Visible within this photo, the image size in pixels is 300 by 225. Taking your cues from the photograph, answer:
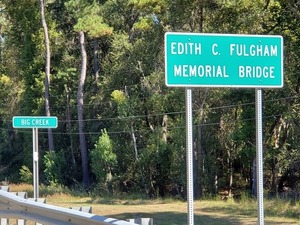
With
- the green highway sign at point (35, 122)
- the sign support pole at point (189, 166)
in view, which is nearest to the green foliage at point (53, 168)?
the green highway sign at point (35, 122)

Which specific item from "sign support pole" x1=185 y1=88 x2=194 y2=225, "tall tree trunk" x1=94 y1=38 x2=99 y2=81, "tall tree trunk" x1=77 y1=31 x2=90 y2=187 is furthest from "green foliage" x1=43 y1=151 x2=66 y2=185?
"sign support pole" x1=185 y1=88 x2=194 y2=225

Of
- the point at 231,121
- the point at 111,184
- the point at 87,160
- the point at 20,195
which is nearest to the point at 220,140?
the point at 231,121

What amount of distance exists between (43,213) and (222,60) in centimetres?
454

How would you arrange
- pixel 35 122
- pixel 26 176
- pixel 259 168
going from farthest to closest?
pixel 26 176, pixel 35 122, pixel 259 168

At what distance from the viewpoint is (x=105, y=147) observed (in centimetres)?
4516

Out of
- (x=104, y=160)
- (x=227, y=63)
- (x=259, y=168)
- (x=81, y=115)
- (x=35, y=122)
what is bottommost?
(x=104, y=160)

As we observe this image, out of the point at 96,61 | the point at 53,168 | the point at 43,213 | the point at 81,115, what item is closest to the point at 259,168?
the point at 43,213

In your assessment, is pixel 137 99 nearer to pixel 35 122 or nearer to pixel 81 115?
pixel 81 115

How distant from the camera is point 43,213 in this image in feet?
37.1

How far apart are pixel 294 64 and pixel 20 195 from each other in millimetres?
Result: 19928

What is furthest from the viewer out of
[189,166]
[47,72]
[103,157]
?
[47,72]

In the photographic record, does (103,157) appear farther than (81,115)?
No

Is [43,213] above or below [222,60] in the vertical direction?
below

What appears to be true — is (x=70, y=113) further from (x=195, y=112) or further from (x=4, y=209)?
(x=4, y=209)
